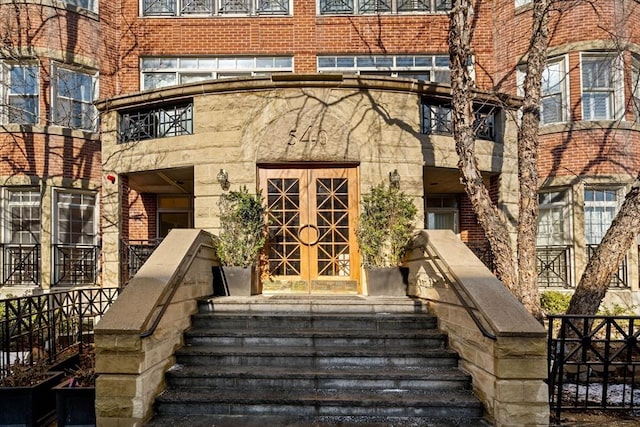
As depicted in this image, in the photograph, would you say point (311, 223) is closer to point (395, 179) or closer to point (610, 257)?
point (395, 179)

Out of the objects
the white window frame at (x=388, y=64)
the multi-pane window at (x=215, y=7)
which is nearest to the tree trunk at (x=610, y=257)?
the white window frame at (x=388, y=64)

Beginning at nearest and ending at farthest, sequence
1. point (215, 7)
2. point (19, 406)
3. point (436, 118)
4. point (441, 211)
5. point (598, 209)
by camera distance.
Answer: point (19, 406)
point (436, 118)
point (598, 209)
point (441, 211)
point (215, 7)

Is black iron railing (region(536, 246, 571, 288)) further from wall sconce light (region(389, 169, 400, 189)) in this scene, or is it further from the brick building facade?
wall sconce light (region(389, 169, 400, 189))

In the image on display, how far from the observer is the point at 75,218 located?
1109 cm

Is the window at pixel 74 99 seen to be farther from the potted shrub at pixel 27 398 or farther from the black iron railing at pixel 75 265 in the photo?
the potted shrub at pixel 27 398

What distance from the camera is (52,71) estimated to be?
10992 mm

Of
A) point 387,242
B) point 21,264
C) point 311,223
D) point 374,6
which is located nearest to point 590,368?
point 387,242

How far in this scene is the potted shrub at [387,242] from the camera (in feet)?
22.9

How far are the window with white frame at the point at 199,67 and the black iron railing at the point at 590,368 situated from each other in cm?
1005

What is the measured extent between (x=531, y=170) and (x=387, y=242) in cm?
275

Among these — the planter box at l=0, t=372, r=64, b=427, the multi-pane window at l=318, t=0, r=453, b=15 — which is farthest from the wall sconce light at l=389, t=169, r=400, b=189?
the multi-pane window at l=318, t=0, r=453, b=15

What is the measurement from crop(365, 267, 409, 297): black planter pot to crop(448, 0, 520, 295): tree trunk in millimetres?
1579

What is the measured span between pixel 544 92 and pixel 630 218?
5.73 meters

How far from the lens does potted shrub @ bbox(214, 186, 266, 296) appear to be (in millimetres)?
6945
